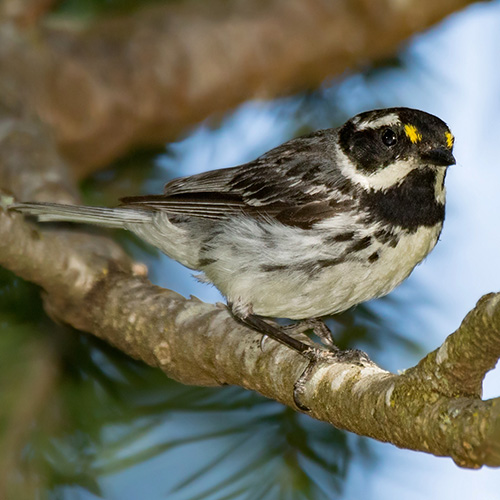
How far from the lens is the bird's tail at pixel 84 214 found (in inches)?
151

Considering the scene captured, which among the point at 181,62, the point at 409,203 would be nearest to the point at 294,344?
the point at 409,203

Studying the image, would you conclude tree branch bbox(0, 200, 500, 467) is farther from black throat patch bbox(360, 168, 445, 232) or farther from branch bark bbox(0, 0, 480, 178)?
branch bark bbox(0, 0, 480, 178)

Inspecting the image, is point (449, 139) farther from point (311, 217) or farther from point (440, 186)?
point (311, 217)

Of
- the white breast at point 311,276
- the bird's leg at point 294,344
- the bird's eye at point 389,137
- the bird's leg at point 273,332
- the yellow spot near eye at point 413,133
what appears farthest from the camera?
the bird's eye at point 389,137

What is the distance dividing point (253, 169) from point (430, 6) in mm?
1694

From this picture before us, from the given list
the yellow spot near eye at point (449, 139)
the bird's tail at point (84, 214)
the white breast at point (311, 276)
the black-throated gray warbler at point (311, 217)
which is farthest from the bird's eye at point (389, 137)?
the bird's tail at point (84, 214)

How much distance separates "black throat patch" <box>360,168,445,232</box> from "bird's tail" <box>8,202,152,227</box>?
1.28m

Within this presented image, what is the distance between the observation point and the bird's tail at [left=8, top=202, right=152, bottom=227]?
151 inches

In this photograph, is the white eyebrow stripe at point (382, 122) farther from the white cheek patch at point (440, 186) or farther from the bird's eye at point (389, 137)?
the white cheek patch at point (440, 186)

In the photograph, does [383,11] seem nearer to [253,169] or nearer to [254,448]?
[253,169]

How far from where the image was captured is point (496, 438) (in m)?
2.09

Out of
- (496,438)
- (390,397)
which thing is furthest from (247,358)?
(496,438)

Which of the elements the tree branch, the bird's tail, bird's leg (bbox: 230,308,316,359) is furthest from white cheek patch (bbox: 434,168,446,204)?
the bird's tail

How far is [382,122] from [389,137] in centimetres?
11
